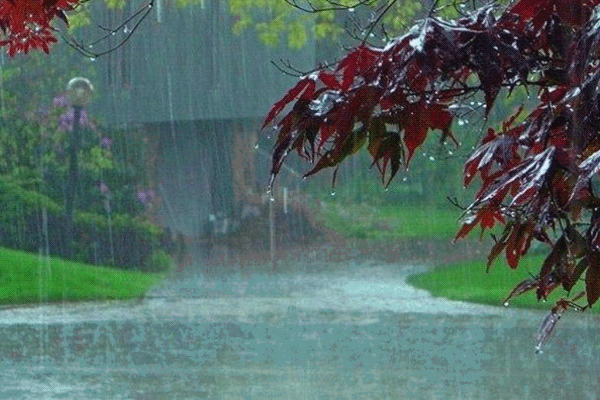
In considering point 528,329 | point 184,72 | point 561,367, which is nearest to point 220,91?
point 184,72

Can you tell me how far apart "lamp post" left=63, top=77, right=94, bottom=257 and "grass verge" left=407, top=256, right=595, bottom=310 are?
16.9ft

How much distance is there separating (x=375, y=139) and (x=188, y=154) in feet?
76.2

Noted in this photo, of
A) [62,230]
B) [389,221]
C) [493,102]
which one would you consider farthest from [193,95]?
[493,102]

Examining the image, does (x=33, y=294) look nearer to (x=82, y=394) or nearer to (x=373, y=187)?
Answer: (x=82, y=394)

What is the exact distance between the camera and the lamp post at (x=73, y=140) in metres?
19.1

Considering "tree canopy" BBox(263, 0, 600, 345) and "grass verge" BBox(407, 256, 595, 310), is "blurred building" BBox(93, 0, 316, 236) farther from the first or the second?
"tree canopy" BBox(263, 0, 600, 345)

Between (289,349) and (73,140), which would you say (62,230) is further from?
(289,349)

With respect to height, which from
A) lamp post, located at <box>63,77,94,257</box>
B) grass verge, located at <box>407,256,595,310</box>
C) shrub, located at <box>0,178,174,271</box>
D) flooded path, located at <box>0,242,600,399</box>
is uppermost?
lamp post, located at <box>63,77,94,257</box>

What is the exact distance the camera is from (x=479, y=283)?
18.3 m

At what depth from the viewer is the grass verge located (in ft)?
51.5

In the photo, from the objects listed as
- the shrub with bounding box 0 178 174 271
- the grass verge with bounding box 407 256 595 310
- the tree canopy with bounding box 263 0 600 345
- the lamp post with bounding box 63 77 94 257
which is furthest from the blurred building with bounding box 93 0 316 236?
the tree canopy with bounding box 263 0 600 345

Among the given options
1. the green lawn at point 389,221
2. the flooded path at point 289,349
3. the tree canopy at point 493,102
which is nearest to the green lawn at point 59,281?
the flooded path at point 289,349

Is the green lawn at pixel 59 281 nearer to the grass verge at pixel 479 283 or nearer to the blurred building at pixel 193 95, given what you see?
the grass verge at pixel 479 283

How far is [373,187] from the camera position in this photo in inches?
1148
